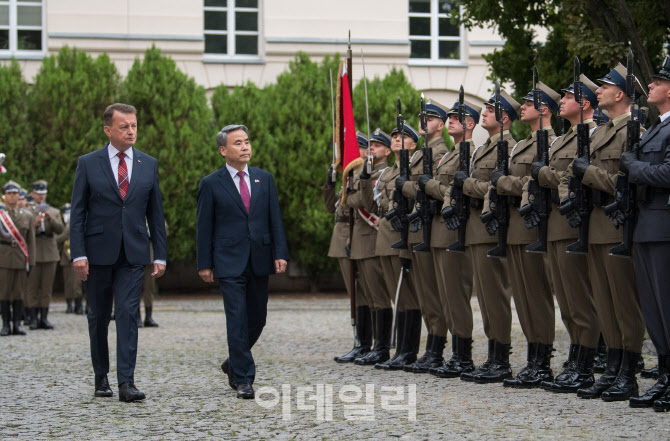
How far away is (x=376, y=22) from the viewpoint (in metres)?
25.5

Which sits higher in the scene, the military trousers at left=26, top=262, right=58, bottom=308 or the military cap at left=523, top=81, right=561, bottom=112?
the military cap at left=523, top=81, right=561, bottom=112

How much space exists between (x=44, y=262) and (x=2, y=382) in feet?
24.5

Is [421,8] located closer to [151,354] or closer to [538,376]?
[151,354]

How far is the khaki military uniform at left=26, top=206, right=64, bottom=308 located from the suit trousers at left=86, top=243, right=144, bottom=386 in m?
8.05

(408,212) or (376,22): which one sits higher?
(376,22)

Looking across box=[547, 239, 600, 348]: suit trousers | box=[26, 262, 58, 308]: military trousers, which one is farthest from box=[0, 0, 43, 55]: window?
box=[547, 239, 600, 348]: suit trousers

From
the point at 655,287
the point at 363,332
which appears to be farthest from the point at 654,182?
the point at 363,332

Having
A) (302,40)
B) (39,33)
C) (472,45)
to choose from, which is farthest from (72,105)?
(472,45)

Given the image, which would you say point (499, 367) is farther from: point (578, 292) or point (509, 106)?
point (509, 106)

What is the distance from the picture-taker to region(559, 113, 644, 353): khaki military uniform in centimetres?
809

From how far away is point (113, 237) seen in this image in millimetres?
8711

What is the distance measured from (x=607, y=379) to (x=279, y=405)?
2279 mm

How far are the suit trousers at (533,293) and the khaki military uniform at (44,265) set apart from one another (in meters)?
9.20

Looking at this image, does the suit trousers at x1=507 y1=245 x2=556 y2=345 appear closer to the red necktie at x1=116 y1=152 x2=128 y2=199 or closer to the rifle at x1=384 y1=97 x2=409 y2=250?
the rifle at x1=384 y1=97 x2=409 y2=250
